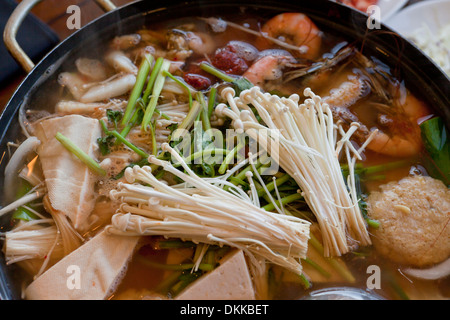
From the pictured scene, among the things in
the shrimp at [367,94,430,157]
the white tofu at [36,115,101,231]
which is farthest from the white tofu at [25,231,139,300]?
the shrimp at [367,94,430,157]

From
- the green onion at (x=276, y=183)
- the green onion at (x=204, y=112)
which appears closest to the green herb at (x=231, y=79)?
the green onion at (x=204, y=112)

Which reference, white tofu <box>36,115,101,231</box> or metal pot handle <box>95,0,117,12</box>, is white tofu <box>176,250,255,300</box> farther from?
metal pot handle <box>95,0,117,12</box>

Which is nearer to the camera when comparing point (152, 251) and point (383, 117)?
point (152, 251)

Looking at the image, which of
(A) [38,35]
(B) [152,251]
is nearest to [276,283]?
(B) [152,251]

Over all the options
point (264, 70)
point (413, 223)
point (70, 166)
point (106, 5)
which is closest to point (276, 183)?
point (413, 223)

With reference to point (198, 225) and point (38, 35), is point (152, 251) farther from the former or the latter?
point (38, 35)
